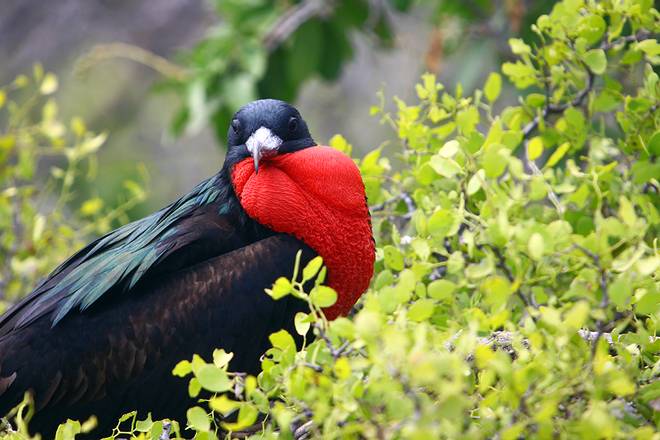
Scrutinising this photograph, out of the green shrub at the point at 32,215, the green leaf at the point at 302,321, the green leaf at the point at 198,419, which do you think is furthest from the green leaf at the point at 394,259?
the green shrub at the point at 32,215

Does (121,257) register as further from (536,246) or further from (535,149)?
(536,246)

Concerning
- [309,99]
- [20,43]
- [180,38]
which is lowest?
[309,99]

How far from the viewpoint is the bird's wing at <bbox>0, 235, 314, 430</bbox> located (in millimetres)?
2617

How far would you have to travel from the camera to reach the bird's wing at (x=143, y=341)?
103 inches

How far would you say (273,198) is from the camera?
274 centimetres

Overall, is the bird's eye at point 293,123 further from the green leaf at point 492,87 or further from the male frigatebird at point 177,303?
the green leaf at point 492,87

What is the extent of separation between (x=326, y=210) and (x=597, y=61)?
80 cm

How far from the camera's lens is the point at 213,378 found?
65.1 inches

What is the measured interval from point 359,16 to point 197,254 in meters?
2.56

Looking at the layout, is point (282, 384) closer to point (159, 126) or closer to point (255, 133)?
point (255, 133)

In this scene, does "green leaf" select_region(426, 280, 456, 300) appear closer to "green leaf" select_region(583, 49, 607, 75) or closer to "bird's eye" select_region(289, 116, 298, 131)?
"green leaf" select_region(583, 49, 607, 75)

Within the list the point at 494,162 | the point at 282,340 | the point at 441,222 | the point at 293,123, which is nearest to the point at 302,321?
the point at 282,340

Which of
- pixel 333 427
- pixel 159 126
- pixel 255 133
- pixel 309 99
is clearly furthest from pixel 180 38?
pixel 333 427

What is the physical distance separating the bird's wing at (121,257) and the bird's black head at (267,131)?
0.13 meters
